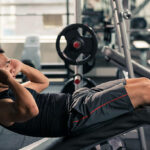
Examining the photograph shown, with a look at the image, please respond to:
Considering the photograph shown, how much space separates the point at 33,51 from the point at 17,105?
3024mm

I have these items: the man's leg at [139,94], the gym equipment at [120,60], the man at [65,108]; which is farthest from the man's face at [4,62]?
the gym equipment at [120,60]

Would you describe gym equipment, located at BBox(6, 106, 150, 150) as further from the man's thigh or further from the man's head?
the man's head

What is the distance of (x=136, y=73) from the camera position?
210cm

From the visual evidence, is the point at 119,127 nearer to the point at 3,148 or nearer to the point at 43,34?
the point at 3,148

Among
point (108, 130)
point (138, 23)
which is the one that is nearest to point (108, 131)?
point (108, 130)

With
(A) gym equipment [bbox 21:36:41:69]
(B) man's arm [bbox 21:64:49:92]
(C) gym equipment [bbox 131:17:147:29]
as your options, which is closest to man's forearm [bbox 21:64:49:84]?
(B) man's arm [bbox 21:64:49:92]

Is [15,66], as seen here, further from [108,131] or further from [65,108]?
[108,131]

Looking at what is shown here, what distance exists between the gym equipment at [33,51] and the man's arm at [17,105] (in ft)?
9.21

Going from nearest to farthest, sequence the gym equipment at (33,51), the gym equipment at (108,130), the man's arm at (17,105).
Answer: the man's arm at (17,105) → the gym equipment at (108,130) → the gym equipment at (33,51)

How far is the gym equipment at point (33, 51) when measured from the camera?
4230 mm

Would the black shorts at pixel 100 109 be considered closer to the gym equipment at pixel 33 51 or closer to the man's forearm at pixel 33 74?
the man's forearm at pixel 33 74

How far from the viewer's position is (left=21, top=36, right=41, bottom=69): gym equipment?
4.23 meters

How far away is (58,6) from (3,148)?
367 cm

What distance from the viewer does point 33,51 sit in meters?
4.31
